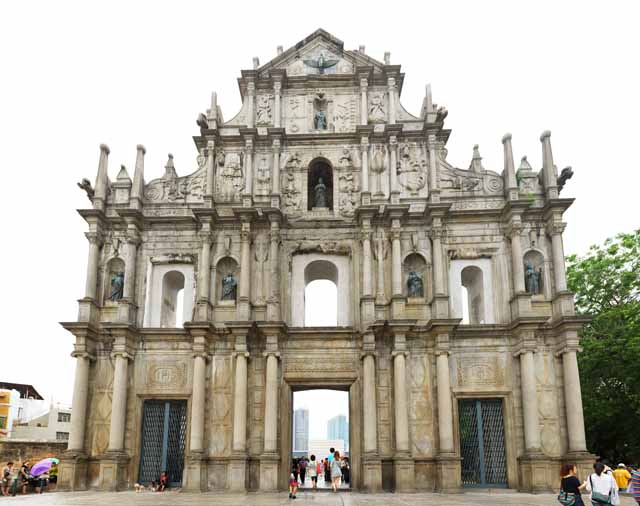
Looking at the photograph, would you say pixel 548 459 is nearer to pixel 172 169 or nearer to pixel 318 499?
pixel 318 499

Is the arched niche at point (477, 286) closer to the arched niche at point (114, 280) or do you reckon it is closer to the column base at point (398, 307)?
the column base at point (398, 307)

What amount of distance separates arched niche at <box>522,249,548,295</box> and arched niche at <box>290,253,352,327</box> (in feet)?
18.6

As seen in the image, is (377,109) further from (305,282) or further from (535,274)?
(535,274)

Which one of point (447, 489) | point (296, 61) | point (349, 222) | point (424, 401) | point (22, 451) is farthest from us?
point (22, 451)

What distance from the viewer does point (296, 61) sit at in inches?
966

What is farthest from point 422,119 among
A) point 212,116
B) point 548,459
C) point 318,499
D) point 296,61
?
point 318,499

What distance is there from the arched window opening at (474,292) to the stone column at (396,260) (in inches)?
97.8

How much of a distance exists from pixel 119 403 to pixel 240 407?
3673mm

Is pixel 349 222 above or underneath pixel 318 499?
above

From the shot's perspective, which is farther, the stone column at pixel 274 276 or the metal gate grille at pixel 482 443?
the stone column at pixel 274 276

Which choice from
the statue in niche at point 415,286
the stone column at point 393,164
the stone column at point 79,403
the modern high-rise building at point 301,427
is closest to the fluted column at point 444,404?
the statue in niche at point 415,286

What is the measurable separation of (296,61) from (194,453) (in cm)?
1405

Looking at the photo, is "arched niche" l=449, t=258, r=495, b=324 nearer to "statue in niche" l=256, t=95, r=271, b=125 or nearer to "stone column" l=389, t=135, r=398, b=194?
"stone column" l=389, t=135, r=398, b=194

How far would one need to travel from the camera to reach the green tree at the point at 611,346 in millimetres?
25016
